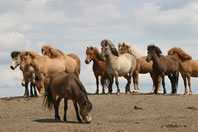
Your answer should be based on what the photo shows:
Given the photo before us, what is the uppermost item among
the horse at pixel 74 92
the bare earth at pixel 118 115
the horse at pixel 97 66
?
the horse at pixel 97 66

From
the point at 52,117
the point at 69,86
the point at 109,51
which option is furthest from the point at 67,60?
the point at 69,86

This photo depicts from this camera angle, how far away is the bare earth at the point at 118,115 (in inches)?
462

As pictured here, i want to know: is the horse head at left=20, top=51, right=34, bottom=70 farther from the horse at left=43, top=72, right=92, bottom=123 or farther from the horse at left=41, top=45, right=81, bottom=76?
the horse at left=43, top=72, right=92, bottom=123

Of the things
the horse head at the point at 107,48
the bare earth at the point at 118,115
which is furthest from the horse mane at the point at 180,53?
the horse head at the point at 107,48

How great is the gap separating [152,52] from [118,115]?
5.41 meters

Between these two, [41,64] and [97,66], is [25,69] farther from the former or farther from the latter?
[97,66]

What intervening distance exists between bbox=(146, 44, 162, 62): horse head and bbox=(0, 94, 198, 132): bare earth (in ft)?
6.90

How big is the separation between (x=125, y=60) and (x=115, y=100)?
3.06 meters

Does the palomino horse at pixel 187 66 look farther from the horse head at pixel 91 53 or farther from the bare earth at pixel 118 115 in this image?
the horse head at pixel 91 53

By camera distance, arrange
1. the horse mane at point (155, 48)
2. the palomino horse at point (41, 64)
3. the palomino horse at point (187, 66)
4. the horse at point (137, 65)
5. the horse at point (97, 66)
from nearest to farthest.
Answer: the palomino horse at point (41, 64) → the horse mane at point (155, 48) → the horse at point (97, 66) → the palomino horse at point (187, 66) → the horse at point (137, 65)

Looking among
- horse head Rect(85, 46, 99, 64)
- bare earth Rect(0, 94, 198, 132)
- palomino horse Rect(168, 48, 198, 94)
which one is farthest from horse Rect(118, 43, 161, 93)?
bare earth Rect(0, 94, 198, 132)

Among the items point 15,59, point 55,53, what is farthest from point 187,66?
point 15,59

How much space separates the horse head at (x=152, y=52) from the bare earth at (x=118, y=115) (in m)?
2.10

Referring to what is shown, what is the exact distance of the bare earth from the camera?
1173cm
